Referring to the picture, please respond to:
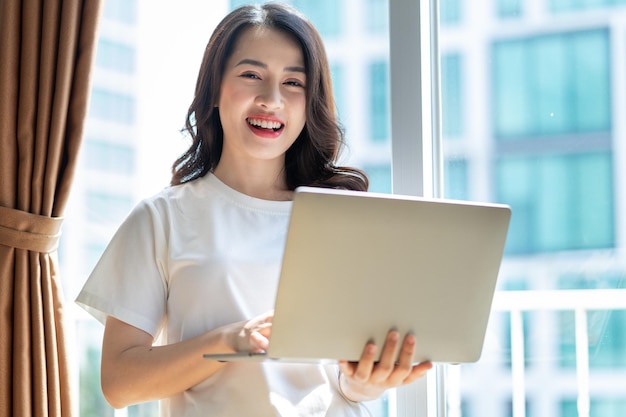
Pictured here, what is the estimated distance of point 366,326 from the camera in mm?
1543

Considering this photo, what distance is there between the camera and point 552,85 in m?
2.29

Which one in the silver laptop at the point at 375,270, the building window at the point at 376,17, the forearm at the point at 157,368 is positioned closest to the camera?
the silver laptop at the point at 375,270

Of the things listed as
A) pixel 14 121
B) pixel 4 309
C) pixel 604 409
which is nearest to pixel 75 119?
pixel 14 121

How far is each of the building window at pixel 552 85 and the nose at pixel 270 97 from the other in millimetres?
670

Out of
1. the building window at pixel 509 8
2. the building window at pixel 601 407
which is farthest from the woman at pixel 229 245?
the building window at pixel 601 407

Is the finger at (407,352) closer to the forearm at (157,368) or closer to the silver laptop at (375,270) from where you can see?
the silver laptop at (375,270)

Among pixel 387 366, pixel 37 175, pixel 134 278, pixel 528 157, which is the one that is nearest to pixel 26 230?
pixel 37 175

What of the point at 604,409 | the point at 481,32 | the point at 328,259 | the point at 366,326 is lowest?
the point at 604,409

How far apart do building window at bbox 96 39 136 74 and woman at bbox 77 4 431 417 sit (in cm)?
81

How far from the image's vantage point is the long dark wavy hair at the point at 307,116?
6.77 feet

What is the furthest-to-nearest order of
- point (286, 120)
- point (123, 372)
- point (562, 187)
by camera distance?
point (562, 187)
point (286, 120)
point (123, 372)

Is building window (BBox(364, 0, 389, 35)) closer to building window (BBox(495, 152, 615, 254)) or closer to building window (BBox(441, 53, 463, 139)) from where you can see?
building window (BBox(441, 53, 463, 139))

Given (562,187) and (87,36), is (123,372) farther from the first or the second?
(562,187)

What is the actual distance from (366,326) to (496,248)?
0.92ft
